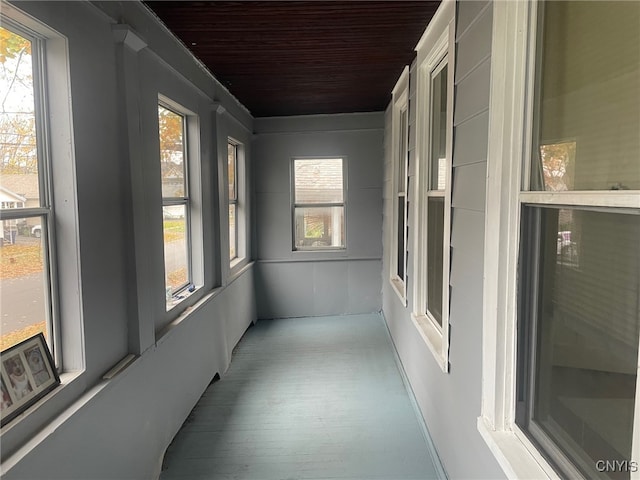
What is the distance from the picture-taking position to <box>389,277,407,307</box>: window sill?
3214mm

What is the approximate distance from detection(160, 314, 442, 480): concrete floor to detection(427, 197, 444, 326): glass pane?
84 centimetres

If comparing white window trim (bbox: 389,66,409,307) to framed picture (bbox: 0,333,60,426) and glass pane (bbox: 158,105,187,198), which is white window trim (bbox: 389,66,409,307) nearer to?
glass pane (bbox: 158,105,187,198)

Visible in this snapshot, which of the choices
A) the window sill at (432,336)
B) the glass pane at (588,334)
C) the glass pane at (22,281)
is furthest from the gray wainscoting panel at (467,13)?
the glass pane at (22,281)

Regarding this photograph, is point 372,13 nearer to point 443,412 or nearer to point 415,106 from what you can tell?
point 415,106

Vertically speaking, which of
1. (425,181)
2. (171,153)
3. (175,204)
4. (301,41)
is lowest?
(175,204)

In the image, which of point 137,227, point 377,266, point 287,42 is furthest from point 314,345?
point 287,42

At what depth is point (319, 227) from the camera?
16.6 feet

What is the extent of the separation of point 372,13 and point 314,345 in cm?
312

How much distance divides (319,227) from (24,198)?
389 centimetres

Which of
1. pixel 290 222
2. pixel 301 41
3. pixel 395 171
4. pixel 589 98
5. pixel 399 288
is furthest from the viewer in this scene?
pixel 290 222

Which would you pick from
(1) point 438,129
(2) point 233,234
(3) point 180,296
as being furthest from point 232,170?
(1) point 438,129

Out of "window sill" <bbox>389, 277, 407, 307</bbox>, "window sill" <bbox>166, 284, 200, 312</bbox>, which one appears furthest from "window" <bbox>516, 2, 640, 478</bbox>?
"window sill" <bbox>166, 284, 200, 312</bbox>

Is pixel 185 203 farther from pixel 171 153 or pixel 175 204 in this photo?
pixel 171 153

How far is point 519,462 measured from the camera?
1.12 m
